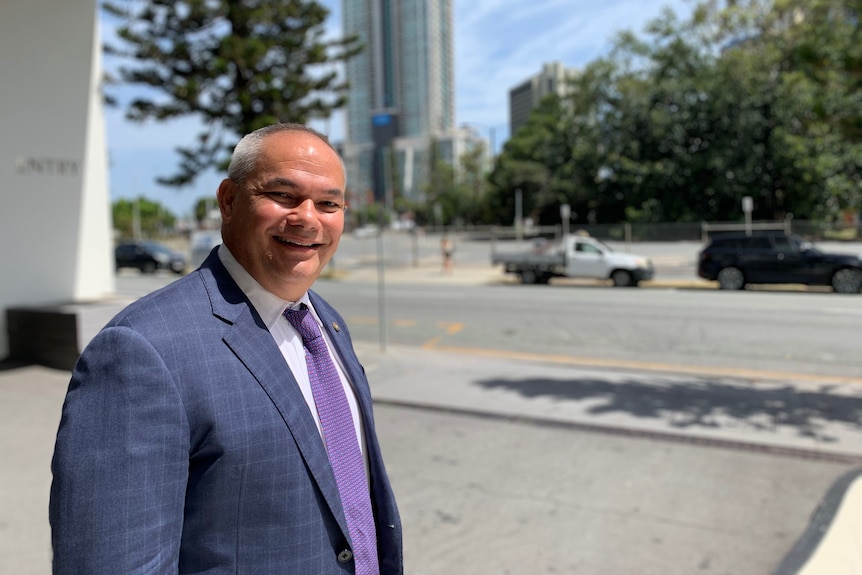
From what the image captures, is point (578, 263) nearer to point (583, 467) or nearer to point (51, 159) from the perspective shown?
point (51, 159)

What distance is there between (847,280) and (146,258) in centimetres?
2455

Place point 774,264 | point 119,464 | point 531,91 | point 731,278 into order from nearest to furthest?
1. point 119,464
2. point 774,264
3. point 731,278
4. point 531,91

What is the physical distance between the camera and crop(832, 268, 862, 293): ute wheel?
15555 mm

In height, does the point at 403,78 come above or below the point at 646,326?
above

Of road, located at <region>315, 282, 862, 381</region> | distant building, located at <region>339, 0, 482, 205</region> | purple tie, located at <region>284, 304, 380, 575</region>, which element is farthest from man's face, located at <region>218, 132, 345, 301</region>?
→ distant building, located at <region>339, 0, 482, 205</region>

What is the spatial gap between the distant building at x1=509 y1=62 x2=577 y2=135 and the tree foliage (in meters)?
40.1

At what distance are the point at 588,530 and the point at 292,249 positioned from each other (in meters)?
3.12

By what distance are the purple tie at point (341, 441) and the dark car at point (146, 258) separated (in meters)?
27.9

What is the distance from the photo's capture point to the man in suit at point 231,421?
3.79ft

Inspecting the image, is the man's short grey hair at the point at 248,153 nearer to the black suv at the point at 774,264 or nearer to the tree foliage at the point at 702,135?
the black suv at the point at 774,264

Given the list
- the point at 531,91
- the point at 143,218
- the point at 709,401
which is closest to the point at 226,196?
the point at 709,401

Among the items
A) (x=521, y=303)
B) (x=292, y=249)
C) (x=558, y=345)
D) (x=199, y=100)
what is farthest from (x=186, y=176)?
(x=521, y=303)

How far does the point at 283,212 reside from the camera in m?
1.40

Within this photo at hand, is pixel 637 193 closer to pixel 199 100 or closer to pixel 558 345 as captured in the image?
pixel 558 345
